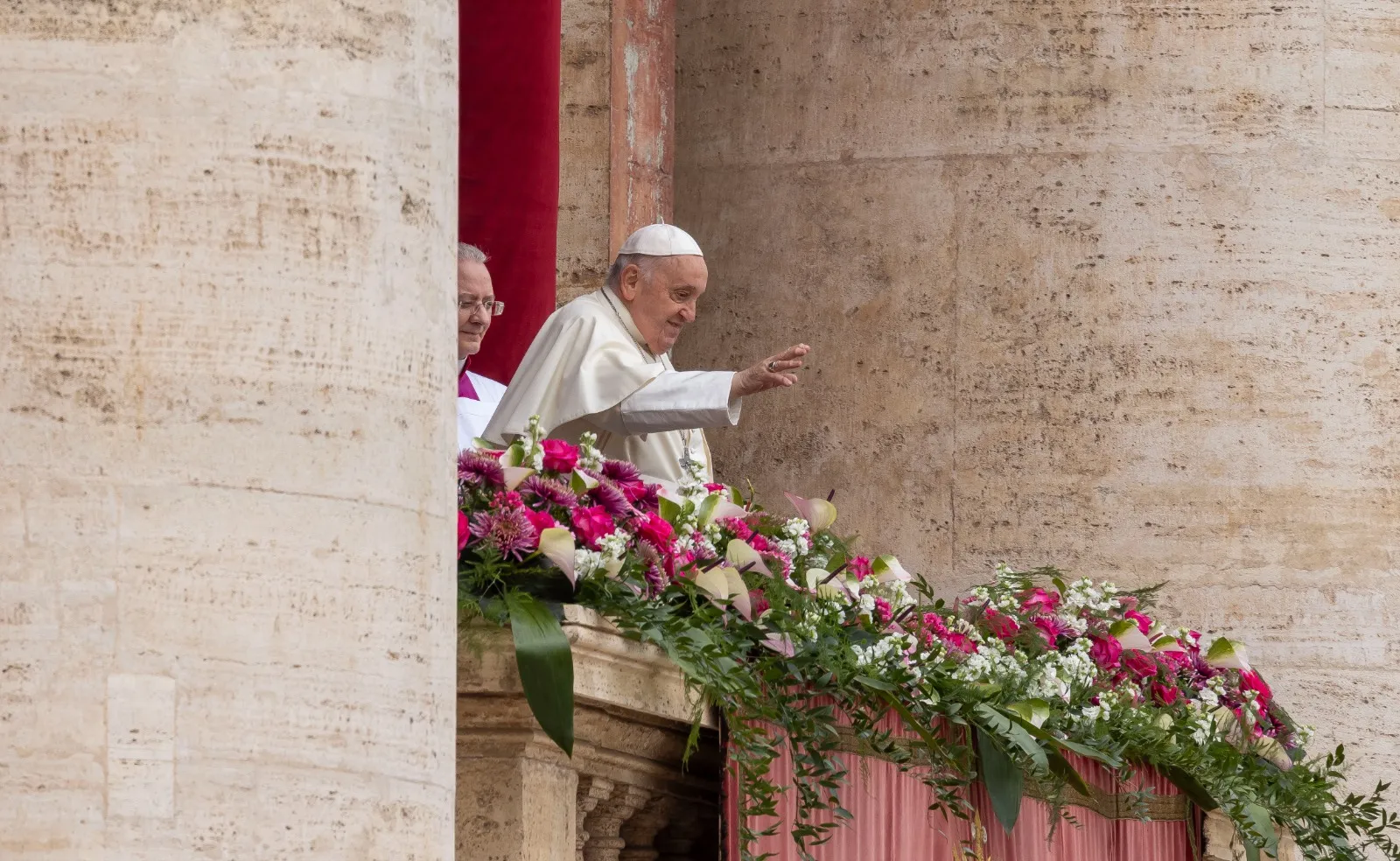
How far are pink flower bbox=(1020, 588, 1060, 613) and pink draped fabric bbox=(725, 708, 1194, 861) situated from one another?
71 cm

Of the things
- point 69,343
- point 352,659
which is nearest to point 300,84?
point 69,343

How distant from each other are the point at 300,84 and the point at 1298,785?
153 inches

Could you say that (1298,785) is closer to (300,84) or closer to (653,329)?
(653,329)

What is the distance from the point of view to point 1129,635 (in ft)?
20.2

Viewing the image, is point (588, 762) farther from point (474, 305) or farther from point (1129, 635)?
point (1129, 635)

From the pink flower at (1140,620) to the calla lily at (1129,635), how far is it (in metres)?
0.06

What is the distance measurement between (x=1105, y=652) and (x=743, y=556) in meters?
1.76

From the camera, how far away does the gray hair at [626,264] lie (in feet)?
18.8

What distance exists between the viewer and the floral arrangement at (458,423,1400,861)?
3998mm

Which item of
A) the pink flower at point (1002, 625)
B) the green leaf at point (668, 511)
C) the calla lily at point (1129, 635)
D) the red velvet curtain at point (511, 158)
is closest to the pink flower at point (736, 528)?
the green leaf at point (668, 511)

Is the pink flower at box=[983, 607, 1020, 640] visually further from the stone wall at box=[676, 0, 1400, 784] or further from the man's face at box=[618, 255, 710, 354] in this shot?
the stone wall at box=[676, 0, 1400, 784]

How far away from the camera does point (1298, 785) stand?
599 centimetres

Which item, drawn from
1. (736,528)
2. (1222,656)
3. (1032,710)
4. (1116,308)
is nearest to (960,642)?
(1032,710)

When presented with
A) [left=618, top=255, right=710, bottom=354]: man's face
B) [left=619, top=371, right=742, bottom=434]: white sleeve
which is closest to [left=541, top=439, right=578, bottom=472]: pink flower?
[left=619, top=371, right=742, bottom=434]: white sleeve
